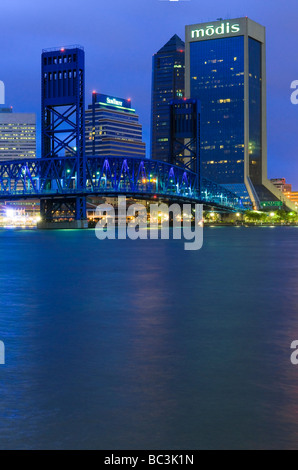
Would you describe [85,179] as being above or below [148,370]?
above

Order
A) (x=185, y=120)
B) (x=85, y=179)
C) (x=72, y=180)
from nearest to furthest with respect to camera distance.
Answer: (x=85, y=179), (x=72, y=180), (x=185, y=120)

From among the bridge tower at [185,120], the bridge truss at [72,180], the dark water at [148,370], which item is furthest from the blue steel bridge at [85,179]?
the dark water at [148,370]

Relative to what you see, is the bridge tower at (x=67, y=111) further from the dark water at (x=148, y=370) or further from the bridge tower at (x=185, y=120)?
the dark water at (x=148, y=370)

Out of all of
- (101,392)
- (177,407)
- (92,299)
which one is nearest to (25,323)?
(92,299)

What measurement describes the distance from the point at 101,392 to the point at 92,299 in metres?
12.9

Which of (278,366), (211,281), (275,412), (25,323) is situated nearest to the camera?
(275,412)

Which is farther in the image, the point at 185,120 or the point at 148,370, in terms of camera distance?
the point at 185,120

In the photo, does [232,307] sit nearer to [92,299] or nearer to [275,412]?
[92,299]

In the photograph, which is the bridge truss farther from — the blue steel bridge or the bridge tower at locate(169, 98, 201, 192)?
the bridge tower at locate(169, 98, 201, 192)

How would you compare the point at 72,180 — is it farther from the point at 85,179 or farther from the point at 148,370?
the point at 148,370

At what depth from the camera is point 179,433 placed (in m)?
8.55

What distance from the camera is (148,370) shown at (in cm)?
1188

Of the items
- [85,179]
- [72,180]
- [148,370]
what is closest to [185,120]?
[72,180]

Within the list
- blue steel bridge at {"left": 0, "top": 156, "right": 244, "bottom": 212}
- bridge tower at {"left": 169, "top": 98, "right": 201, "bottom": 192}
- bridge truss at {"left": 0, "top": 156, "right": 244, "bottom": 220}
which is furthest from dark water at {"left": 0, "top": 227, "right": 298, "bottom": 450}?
bridge tower at {"left": 169, "top": 98, "right": 201, "bottom": 192}
